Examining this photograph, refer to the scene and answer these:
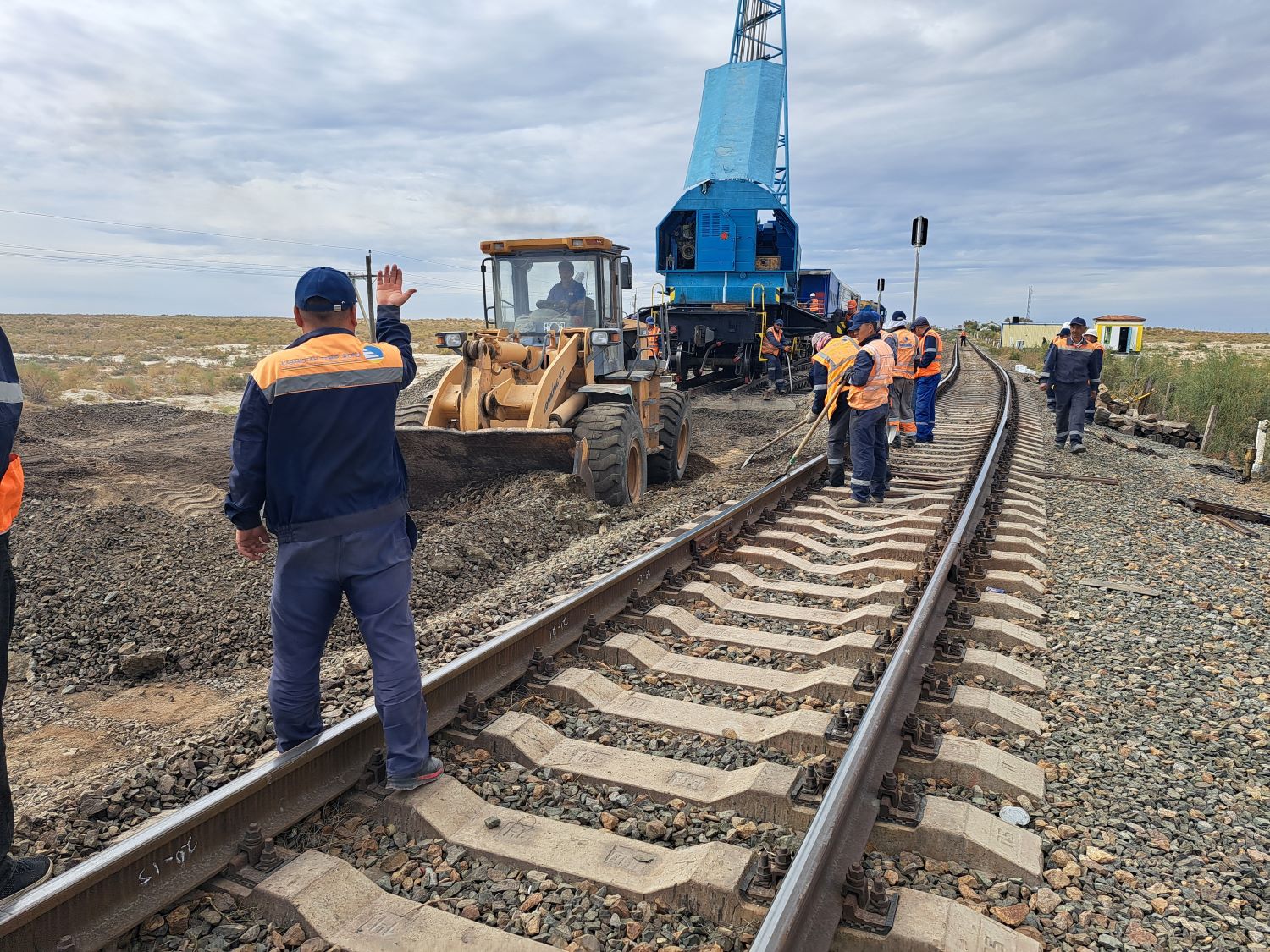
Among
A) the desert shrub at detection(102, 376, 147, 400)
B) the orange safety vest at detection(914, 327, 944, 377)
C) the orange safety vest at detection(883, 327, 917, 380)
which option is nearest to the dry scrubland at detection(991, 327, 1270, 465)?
the orange safety vest at detection(914, 327, 944, 377)

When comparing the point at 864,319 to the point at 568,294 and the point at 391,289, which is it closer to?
the point at 568,294

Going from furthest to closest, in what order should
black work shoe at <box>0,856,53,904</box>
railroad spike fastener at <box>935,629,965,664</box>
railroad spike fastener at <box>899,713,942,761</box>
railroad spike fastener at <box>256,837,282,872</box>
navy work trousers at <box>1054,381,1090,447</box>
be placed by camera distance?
navy work trousers at <box>1054,381,1090,447</box>, railroad spike fastener at <box>935,629,965,664</box>, railroad spike fastener at <box>899,713,942,761</box>, railroad spike fastener at <box>256,837,282,872</box>, black work shoe at <box>0,856,53,904</box>

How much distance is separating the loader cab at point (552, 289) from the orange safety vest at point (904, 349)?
334cm

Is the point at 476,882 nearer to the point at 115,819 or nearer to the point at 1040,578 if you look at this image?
the point at 115,819

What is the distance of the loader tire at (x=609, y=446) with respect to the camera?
27.1ft

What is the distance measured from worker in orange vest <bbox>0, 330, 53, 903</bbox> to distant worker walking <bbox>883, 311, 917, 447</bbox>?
895 cm

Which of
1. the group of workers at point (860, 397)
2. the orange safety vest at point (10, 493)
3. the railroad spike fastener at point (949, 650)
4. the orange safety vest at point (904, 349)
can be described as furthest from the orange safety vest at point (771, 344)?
the orange safety vest at point (10, 493)

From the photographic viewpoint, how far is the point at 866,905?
2484 mm

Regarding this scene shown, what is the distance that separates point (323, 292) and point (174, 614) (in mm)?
3618

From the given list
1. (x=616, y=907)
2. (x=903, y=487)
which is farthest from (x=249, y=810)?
(x=903, y=487)

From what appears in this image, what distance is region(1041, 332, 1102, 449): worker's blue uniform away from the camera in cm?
1144

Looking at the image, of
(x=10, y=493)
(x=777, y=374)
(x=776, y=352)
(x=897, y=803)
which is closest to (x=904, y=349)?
(x=897, y=803)

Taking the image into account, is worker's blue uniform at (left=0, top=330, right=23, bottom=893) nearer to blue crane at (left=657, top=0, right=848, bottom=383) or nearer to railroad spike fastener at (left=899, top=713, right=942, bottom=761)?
railroad spike fastener at (left=899, top=713, right=942, bottom=761)

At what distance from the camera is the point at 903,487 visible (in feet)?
28.7
